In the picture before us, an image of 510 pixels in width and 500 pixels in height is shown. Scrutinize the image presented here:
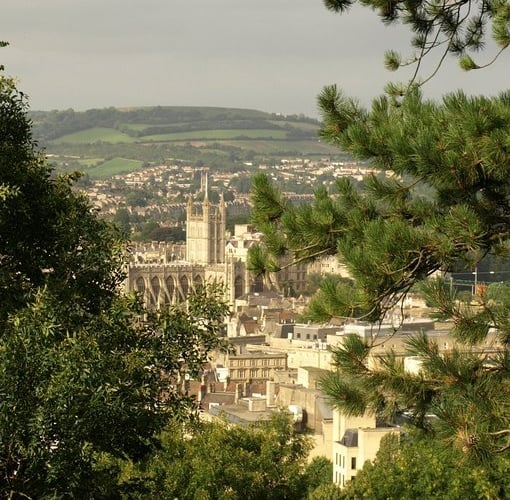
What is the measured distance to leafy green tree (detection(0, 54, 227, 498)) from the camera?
12.1m

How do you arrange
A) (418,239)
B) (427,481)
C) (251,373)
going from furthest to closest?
(251,373) → (427,481) → (418,239)

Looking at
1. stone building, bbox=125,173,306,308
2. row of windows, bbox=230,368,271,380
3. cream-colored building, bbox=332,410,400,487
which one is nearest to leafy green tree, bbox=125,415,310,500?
cream-colored building, bbox=332,410,400,487

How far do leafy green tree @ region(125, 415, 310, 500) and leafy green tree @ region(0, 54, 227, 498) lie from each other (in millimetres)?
8618

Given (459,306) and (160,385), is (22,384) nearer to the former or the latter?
(160,385)

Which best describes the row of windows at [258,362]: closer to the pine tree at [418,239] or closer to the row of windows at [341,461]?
the row of windows at [341,461]

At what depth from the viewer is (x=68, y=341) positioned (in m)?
12.4

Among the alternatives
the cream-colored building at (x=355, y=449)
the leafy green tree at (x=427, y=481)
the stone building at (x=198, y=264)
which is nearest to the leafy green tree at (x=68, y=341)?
the leafy green tree at (x=427, y=481)

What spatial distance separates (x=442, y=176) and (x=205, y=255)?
120 meters

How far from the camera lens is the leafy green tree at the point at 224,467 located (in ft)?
83.3

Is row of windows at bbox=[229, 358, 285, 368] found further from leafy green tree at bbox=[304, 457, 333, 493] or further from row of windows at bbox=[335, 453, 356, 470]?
row of windows at bbox=[335, 453, 356, 470]

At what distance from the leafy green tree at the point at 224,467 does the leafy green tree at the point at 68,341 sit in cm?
862

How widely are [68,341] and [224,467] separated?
1510 cm

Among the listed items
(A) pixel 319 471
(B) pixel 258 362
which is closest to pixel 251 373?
(B) pixel 258 362

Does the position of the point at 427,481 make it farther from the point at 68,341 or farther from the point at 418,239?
the point at 418,239
